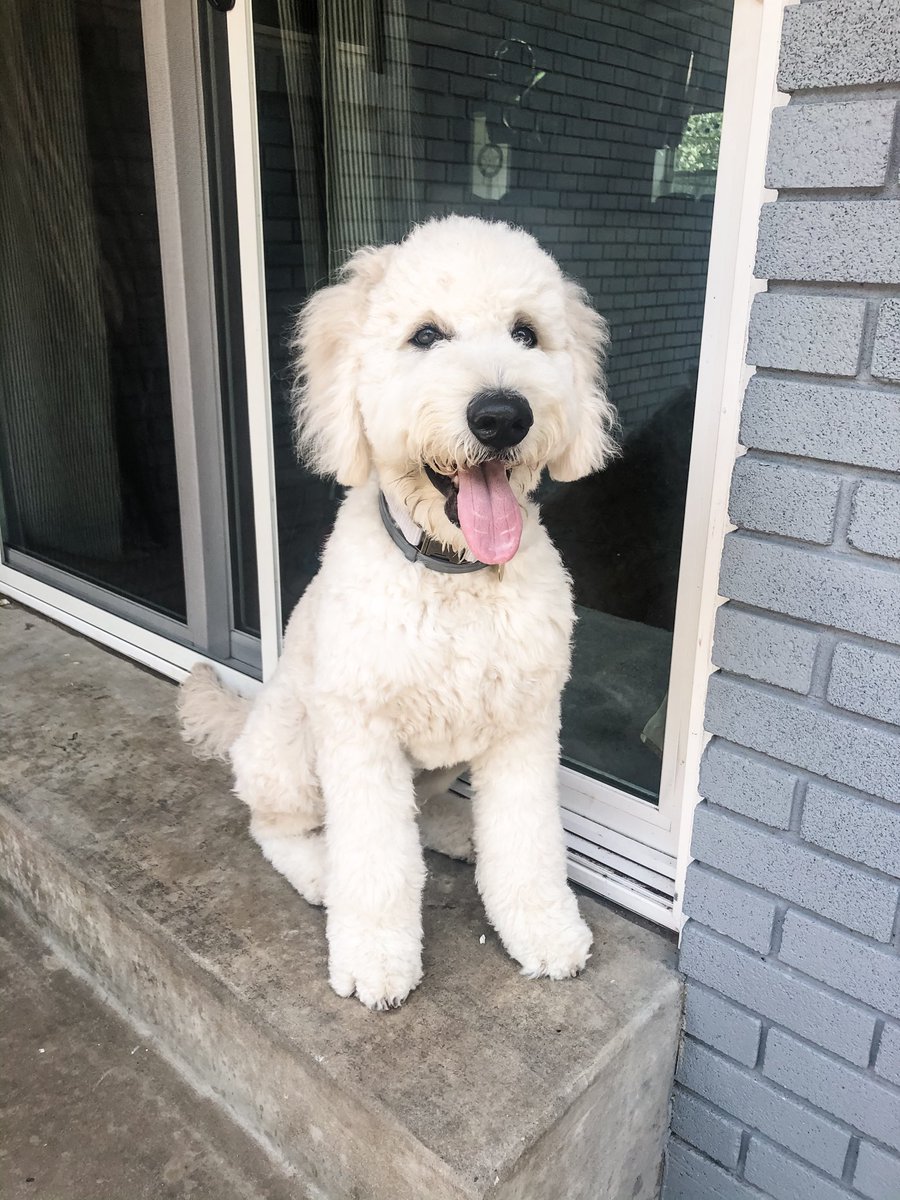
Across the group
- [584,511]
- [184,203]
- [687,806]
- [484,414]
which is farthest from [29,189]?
[687,806]

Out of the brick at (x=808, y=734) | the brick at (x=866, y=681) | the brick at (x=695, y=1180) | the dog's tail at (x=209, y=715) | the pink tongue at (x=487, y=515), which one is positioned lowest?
the brick at (x=695, y=1180)

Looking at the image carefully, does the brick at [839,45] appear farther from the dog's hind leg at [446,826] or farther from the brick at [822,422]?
the dog's hind leg at [446,826]

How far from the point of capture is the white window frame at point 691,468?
1.53 m

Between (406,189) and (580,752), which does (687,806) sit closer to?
(580,752)

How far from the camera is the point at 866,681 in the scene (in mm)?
1497

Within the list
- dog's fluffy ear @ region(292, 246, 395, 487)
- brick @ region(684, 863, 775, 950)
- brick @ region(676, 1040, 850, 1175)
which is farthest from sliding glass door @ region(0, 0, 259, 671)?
brick @ region(676, 1040, 850, 1175)

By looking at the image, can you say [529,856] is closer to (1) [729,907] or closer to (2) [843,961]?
(1) [729,907]

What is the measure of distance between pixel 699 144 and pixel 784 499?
0.89 m

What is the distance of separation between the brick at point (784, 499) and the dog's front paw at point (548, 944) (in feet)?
2.98

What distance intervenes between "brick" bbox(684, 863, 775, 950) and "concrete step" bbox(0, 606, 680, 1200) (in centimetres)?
18

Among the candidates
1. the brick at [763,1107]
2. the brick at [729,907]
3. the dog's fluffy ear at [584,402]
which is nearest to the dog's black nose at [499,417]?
the dog's fluffy ear at [584,402]

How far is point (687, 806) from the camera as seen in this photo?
6.13 feet

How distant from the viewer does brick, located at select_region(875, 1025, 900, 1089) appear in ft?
5.27

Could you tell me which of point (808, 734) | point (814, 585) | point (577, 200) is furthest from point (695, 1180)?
point (577, 200)
